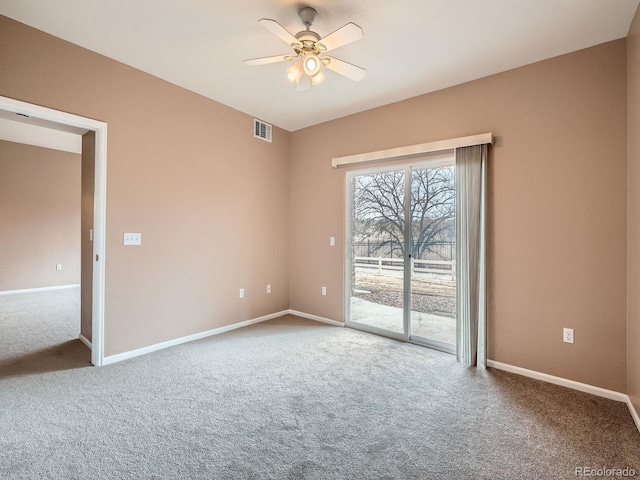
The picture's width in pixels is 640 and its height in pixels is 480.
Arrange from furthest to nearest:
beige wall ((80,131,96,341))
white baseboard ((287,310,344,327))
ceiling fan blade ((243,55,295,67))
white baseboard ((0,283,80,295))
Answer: white baseboard ((0,283,80,295))
white baseboard ((287,310,344,327))
beige wall ((80,131,96,341))
ceiling fan blade ((243,55,295,67))

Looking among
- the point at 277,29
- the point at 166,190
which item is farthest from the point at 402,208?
the point at 166,190

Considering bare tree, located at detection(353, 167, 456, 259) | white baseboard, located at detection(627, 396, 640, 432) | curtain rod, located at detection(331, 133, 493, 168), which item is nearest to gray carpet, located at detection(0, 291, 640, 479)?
white baseboard, located at detection(627, 396, 640, 432)

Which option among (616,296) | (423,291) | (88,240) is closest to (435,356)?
A: (423,291)

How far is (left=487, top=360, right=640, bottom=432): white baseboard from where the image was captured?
2.25 metres

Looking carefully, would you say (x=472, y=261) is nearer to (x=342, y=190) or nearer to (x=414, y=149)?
(x=414, y=149)

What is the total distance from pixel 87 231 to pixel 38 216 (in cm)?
425

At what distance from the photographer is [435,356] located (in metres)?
3.18

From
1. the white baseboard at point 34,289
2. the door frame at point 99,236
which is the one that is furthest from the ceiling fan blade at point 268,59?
the white baseboard at point 34,289

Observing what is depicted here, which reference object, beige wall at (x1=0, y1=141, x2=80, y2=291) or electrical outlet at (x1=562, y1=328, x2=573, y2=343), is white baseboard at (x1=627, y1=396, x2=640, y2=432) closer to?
electrical outlet at (x1=562, y1=328, x2=573, y2=343)

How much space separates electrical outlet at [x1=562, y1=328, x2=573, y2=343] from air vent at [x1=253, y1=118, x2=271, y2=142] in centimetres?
399

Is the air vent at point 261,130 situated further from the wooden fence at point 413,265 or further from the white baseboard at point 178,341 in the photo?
the white baseboard at point 178,341

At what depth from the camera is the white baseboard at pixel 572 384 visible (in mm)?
2252

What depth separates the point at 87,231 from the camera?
11.1ft

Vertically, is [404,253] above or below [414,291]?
above
